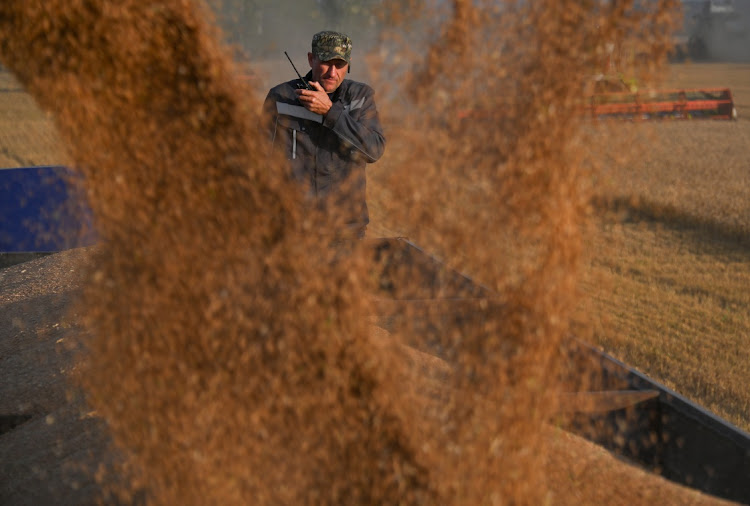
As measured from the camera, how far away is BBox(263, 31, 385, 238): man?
3.55 m

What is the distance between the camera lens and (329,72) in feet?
12.0

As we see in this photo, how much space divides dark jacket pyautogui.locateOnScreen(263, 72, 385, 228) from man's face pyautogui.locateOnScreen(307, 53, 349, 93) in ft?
0.21

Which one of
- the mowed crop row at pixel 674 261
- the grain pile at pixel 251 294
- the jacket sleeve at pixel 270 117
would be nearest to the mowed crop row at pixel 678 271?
the mowed crop row at pixel 674 261

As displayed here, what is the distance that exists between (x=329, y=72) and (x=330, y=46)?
15cm

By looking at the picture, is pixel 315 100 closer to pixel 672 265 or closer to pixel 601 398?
pixel 601 398

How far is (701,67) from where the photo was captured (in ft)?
92.0

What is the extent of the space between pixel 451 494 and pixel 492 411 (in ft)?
1.42

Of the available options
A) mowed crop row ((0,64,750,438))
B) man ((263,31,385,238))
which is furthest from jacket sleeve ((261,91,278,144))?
mowed crop row ((0,64,750,438))

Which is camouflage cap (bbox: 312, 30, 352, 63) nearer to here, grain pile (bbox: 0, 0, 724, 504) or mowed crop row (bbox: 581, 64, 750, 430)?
grain pile (bbox: 0, 0, 724, 504)

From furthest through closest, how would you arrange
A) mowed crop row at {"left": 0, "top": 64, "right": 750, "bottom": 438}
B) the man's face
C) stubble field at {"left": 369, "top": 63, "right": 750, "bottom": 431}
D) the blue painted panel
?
the blue painted panel → mowed crop row at {"left": 0, "top": 64, "right": 750, "bottom": 438} → stubble field at {"left": 369, "top": 63, "right": 750, "bottom": 431} → the man's face

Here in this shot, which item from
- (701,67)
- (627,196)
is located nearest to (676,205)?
(627,196)

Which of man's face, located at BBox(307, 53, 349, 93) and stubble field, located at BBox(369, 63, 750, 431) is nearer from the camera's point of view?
man's face, located at BBox(307, 53, 349, 93)

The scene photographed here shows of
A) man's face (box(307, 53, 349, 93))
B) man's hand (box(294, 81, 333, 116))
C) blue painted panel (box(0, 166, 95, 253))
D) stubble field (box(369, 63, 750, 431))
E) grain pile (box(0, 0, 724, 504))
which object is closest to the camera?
grain pile (box(0, 0, 724, 504))

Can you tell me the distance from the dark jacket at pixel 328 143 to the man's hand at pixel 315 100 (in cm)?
6
